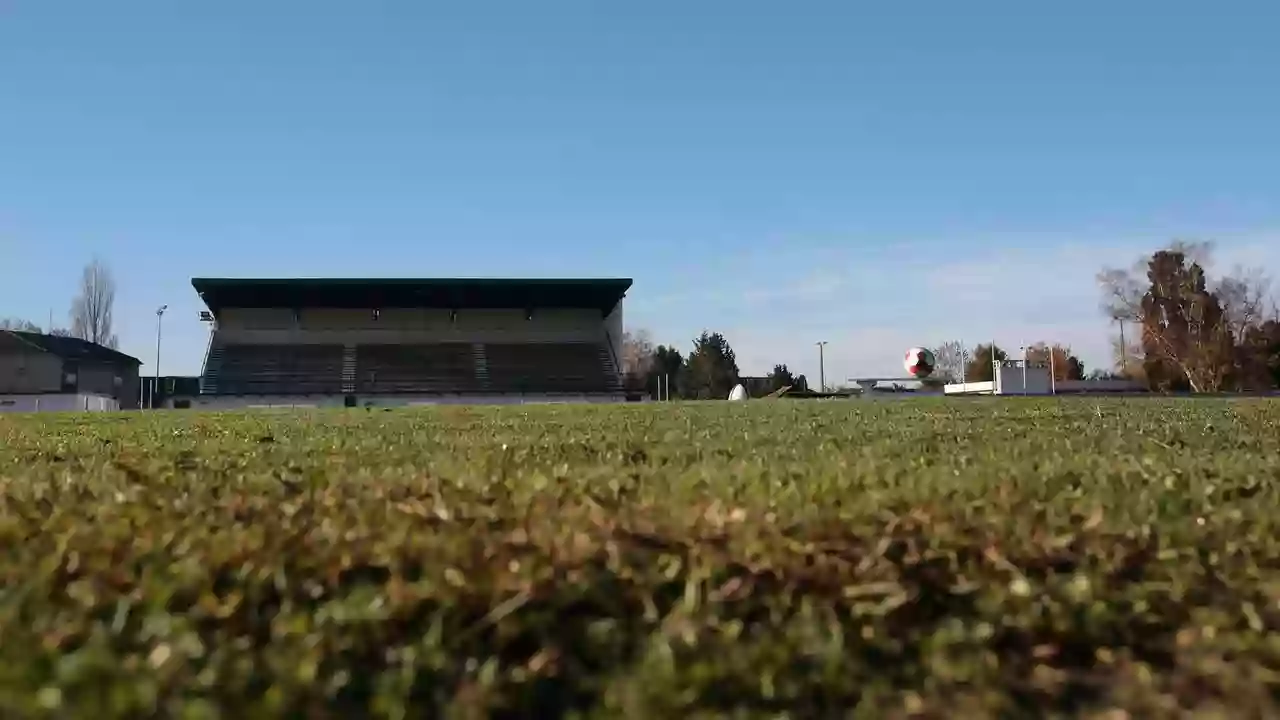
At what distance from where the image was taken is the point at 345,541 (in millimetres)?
2271

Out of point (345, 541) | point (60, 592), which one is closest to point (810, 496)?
point (345, 541)

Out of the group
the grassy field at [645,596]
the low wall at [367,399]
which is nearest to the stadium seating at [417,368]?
the low wall at [367,399]

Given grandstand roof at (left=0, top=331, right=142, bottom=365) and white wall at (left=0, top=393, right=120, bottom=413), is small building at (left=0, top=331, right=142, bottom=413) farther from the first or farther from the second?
white wall at (left=0, top=393, right=120, bottom=413)

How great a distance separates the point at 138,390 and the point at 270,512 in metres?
49.8

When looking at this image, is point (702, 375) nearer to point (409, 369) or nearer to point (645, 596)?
point (409, 369)

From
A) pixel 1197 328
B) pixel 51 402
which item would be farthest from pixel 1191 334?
pixel 51 402

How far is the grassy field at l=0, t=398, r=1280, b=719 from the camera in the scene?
1.70 metres

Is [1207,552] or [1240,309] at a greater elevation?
[1240,309]

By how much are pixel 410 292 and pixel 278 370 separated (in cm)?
576

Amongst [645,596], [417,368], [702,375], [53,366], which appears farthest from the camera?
[702,375]

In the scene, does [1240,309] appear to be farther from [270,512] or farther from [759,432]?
[270,512]

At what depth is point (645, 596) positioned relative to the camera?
6.64 ft

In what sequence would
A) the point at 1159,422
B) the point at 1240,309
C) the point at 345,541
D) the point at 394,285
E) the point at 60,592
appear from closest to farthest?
the point at 60,592, the point at 345,541, the point at 1159,422, the point at 394,285, the point at 1240,309

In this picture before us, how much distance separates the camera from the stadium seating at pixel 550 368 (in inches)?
1380
